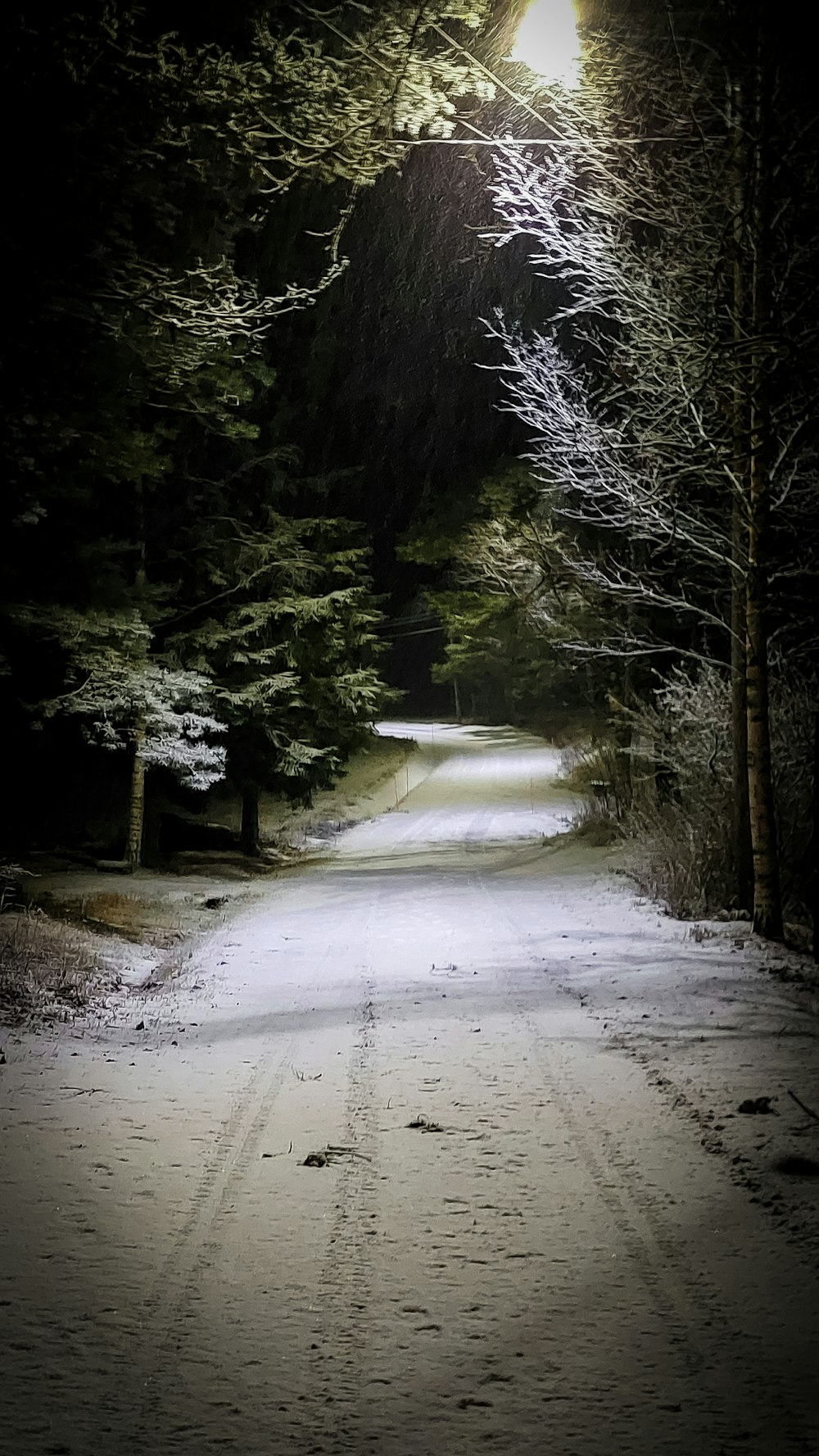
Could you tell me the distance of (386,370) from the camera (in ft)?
88.5

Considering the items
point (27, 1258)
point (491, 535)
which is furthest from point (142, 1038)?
point (491, 535)

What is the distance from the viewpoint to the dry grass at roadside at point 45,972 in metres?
8.29

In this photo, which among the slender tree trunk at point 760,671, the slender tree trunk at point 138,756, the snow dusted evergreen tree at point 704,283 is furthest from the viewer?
the slender tree trunk at point 138,756

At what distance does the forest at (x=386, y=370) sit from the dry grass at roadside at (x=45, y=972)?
4590 millimetres

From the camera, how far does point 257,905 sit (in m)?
14.8

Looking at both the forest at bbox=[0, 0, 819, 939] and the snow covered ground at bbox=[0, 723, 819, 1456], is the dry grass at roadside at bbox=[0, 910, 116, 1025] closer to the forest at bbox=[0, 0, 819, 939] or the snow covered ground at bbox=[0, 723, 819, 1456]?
the snow covered ground at bbox=[0, 723, 819, 1456]

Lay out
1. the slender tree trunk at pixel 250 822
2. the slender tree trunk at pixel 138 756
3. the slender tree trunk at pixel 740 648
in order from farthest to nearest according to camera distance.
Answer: the slender tree trunk at pixel 250 822 → the slender tree trunk at pixel 138 756 → the slender tree trunk at pixel 740 648

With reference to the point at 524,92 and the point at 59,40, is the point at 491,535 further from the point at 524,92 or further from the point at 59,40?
the point at 59,40

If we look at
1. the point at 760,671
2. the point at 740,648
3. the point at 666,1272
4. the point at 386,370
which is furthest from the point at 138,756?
the point at 666,1272

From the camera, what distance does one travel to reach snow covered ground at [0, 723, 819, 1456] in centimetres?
323

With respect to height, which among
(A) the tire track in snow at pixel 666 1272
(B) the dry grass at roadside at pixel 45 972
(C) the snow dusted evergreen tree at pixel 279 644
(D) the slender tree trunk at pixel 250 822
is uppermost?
(C) the snow dusted evergreen tree at pixel 279 644

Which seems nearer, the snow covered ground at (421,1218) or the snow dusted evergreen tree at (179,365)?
the snow covered ground at (421,1218)

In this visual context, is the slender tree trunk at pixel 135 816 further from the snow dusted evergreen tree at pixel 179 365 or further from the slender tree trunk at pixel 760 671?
the slender tree trunk at pixel 760 671

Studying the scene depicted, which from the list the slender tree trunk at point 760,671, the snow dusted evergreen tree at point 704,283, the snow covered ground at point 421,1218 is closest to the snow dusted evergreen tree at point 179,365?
the snow dusted evergreen tree at point 704,283
